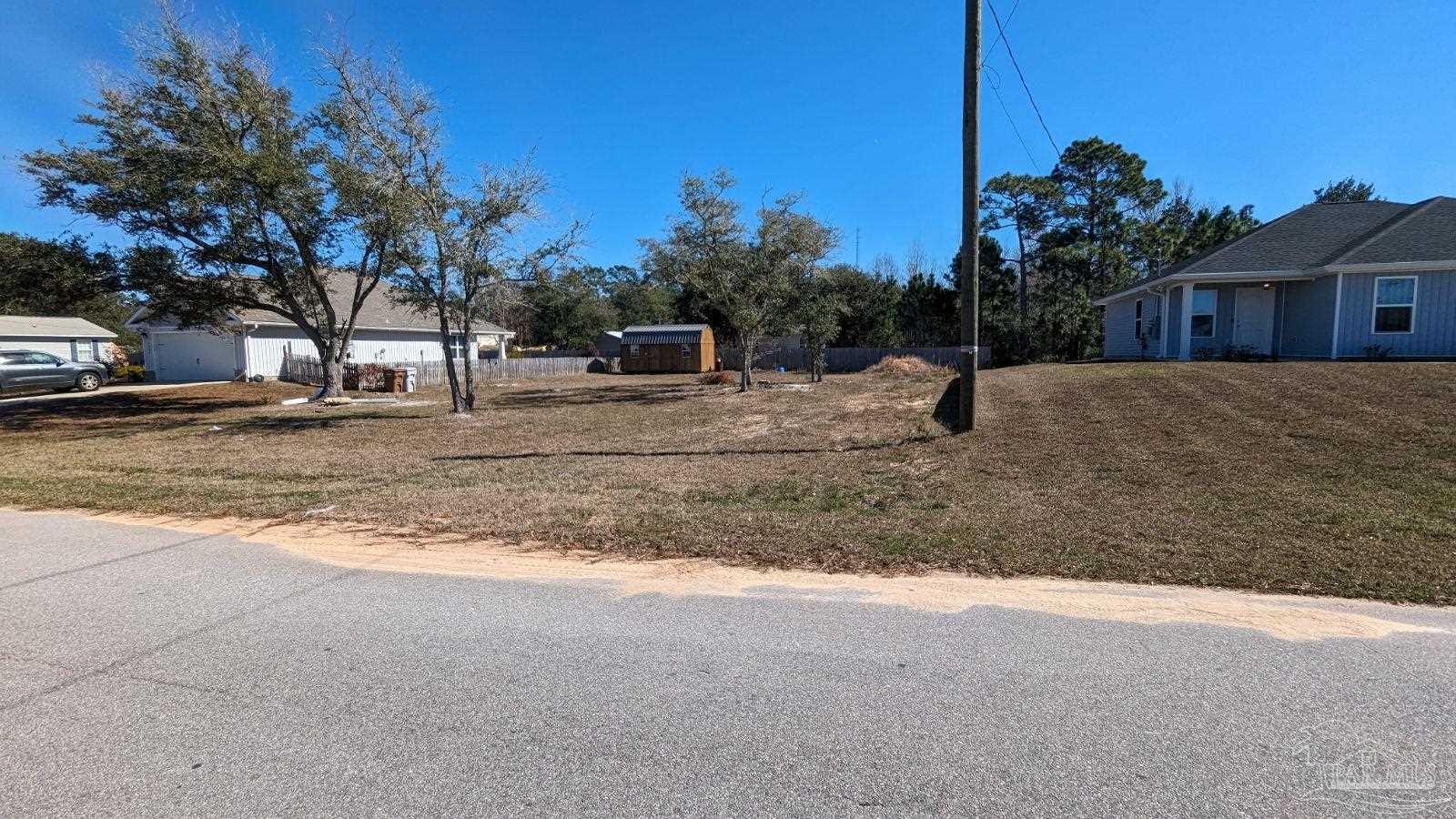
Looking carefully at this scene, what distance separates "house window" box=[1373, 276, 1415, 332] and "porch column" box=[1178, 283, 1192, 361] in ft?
12.0

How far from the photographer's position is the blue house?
1564cm

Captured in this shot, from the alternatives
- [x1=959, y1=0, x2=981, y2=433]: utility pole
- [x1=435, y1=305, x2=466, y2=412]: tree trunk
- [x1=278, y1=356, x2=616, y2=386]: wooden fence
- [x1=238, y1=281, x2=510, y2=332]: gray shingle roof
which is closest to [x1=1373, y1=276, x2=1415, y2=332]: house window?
[x1=959, y1=0, x2=981, y2=433]: utility pole

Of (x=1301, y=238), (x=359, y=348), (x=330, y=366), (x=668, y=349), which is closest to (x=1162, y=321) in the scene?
(x=1301, y=238)

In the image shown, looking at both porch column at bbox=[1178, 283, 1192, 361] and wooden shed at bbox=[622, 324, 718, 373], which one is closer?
porch column at bbox=[1178, 283, 1192, 361]

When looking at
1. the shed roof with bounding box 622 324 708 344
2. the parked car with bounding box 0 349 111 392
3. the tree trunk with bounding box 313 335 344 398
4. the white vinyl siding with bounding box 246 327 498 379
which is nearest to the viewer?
the tree trunk with bounding box 313 335 344 398

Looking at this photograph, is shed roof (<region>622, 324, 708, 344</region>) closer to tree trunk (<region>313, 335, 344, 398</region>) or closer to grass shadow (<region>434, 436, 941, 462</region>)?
tree trunk (<region>313, 335, 344, 398</region>)

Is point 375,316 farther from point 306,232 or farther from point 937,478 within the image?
point 937,478

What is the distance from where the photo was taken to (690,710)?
295 cm

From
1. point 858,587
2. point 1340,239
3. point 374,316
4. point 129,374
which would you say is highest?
point 1340,239

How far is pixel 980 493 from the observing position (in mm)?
7102

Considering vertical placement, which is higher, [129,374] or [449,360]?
[449,360]

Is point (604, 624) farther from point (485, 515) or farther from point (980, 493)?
point (980, 493)

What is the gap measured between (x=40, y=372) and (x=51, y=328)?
13.6 metres

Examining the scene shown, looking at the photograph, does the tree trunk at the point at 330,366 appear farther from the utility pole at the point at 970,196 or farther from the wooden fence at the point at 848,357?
the utility pole at the point at 970,196
